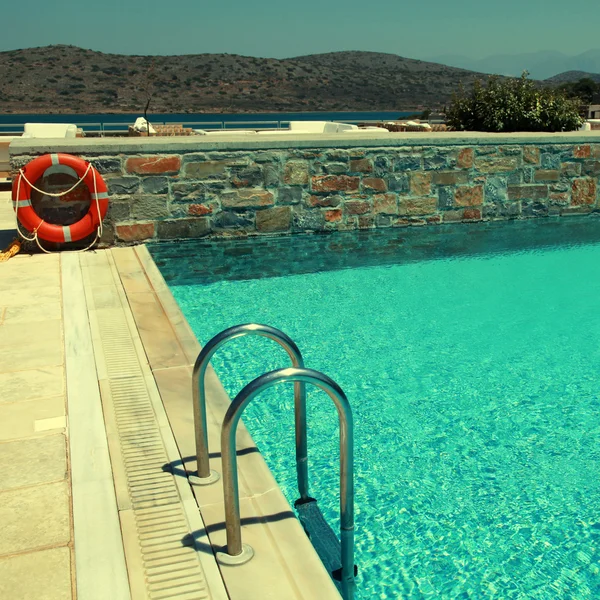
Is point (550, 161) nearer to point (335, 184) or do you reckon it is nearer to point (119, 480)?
point (335, 184)

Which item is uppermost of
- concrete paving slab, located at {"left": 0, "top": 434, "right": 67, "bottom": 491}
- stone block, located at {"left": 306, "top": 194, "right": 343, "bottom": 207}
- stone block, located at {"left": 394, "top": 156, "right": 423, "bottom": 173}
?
stone block, located at {"left": 394, "top": 156, "right": 423, "bottom": 173}

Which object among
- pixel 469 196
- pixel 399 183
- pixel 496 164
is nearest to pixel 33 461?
pixel 399 183

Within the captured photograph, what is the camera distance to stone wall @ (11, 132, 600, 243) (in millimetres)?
6262

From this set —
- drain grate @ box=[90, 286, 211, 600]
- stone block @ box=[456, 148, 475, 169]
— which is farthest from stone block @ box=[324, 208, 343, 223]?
drain grate @ box=[90, 286, 211, 600]

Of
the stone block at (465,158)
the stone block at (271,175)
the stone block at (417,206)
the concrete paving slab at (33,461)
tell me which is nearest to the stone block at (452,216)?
the stone block at (417,206)

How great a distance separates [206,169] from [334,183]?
50.0 inches

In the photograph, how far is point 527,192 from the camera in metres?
7.63

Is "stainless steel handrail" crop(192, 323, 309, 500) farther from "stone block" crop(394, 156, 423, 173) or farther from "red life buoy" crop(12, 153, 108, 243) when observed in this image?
"stone block" crop(394, 156, 423, 173)

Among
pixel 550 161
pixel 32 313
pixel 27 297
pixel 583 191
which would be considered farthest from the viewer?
pixel 583 191

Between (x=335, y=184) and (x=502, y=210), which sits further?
(x=502, y=210)

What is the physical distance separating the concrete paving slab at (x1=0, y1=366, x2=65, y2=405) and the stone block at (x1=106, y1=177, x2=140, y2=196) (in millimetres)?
3015

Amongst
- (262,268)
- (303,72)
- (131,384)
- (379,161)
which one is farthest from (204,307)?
(303,72)

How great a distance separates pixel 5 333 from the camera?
393cm

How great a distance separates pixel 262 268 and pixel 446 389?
105 inches
